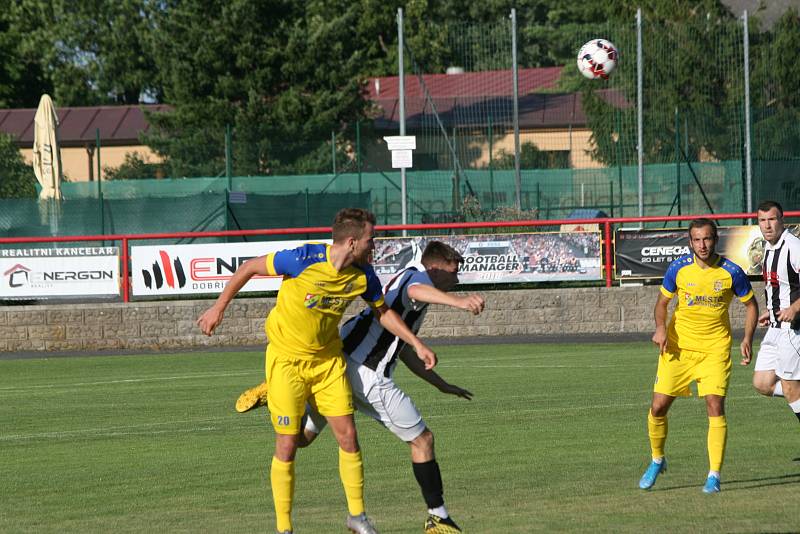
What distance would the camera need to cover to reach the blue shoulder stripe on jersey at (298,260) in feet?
23.1

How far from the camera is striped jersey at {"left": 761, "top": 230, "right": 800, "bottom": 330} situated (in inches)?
387

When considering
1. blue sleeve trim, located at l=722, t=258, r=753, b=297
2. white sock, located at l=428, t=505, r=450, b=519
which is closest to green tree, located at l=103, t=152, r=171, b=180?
blue sleeve trim, located at l=722, t=258, r=753, b=297

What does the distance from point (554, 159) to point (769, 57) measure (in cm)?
561

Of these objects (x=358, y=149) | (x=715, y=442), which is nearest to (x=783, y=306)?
(x=715, y=442)

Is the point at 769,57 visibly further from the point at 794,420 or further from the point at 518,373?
the point at 794,420

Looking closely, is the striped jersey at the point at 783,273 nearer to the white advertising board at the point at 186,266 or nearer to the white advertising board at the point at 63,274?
the white advertising board at the point at 186,266

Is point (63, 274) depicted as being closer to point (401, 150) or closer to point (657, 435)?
point (401, 150)

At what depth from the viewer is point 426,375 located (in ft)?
24.9

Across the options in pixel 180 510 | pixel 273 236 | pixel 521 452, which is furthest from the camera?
pixel 273 236

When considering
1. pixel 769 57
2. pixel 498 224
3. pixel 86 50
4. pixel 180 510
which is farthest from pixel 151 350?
pixel 86 50

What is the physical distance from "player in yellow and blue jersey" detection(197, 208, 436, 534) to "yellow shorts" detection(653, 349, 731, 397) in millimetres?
2564

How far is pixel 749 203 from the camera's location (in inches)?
1038

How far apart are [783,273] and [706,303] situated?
4.39 ft

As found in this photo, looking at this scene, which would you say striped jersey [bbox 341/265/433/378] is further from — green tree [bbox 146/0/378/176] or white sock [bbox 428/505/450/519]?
green tree [bbox 146/0/378/176]
